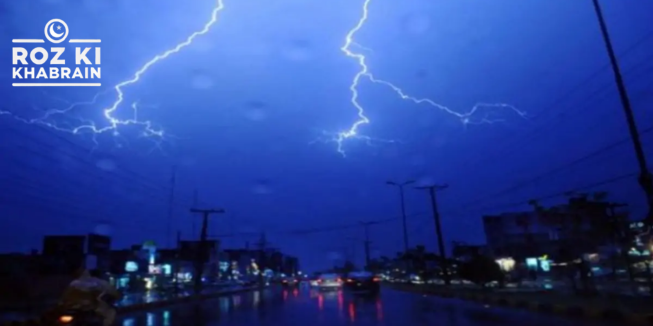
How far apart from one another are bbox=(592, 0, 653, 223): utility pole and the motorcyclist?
13.5 m

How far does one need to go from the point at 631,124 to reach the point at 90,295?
A: 14.6 m

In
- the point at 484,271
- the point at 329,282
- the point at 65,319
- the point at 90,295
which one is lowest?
the point at 65,319

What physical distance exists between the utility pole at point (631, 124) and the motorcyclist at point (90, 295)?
13542 mm

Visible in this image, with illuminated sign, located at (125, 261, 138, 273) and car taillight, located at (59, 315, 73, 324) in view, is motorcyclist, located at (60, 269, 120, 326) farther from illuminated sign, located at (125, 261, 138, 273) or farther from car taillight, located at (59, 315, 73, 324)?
illuminated sign, located at (125, 261, 138, 273)

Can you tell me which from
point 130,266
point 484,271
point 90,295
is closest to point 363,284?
point 484,271

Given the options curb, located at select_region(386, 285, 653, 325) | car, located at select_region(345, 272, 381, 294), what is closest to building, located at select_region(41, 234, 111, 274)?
car, located at select_region(345, 272, 381, 294)

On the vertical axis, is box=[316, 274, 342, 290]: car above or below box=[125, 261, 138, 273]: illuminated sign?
below

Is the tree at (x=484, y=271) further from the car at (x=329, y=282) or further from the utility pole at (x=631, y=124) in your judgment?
the utility pole at (x=631, y=124)

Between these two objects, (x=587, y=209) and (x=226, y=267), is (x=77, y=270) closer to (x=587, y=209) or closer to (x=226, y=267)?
(x=587, y=209)

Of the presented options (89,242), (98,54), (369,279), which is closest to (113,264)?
(89,242)

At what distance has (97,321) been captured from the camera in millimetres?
11133

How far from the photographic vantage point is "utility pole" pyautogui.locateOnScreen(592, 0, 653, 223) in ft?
55.0

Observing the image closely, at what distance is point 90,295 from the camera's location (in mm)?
11211

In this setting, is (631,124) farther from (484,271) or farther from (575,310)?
(484,271)
